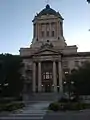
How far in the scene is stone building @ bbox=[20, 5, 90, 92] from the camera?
87.7 metres

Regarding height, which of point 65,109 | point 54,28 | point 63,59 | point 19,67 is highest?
Result: point 54,28

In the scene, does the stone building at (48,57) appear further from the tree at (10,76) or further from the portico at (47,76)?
the tree at (10,76)

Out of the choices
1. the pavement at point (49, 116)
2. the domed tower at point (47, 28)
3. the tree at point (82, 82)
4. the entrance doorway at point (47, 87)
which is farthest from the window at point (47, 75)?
the pavement at point (49, 116)

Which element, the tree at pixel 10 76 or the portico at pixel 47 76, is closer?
the tree at pixel 10 76

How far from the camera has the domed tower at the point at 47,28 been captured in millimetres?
96062

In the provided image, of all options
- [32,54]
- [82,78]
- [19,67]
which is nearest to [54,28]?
[32,54]

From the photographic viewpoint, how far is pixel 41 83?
288 ft

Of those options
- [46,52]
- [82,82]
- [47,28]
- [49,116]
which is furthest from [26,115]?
[47,28]

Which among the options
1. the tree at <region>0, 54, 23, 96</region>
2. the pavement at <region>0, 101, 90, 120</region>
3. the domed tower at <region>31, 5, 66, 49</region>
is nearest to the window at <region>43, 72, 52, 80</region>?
the domed tower at <region>31, 5, 66, 49</region>

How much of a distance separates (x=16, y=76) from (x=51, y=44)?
29194mm

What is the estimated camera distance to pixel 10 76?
6544 centimetres

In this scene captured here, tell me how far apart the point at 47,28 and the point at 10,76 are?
122 ft

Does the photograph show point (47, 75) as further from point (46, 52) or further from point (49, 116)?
point (49, 116)

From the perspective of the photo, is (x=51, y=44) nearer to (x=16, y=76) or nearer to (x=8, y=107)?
(x=16, y=76)
